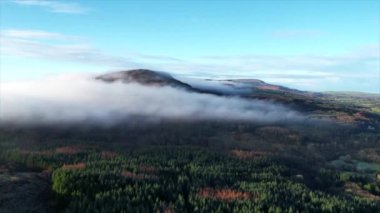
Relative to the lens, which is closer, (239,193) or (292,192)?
(239,193)

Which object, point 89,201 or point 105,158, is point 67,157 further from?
point 89,201

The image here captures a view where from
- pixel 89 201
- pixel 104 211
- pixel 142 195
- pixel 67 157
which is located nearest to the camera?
pixel 104 211

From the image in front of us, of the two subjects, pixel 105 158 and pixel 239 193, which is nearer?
pixel 239 193

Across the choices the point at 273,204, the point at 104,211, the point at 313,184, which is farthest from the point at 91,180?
the point at 313,184

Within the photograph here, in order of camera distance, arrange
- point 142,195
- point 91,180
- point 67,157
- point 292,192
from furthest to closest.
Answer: point 67,157
point 292,192
point 91,180
point 142,195

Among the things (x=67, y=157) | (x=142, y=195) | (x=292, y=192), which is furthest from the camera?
(x=67, y=157)

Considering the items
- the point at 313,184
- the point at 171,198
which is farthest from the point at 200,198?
the point at 313,184

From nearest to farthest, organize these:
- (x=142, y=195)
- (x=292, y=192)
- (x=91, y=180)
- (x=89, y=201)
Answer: (x=89, y=201) < (x=142, y=195) < (x=91, y=180) < (x=292, y=192)

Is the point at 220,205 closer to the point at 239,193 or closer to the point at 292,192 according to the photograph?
the point at 239,193
